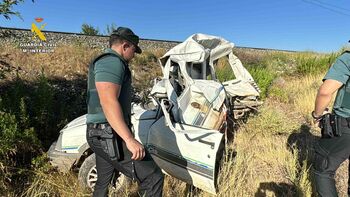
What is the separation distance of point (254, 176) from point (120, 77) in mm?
2754

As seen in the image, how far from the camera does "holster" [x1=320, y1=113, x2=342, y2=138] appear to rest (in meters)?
3.62

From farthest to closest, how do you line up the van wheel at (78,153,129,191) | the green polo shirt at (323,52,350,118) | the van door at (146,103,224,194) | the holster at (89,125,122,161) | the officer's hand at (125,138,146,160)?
1. the van wheel at (78,153,129,191)
2. the van door at (146,103,224,194)
3. the green polo shirt at (323,52,350,118)
4. the holster at (89,125,122,161)
5. the officer's hand at (125,138,146,160)

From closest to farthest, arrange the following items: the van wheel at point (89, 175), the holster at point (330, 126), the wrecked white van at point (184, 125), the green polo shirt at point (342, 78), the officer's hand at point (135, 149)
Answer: the officer's hand at point (135, 149)
the green polo shirt at point (342, 78)
the holster at point (330, 126)
the wrecked white van at point (184, 125)
the van wheel at point (89, 175)

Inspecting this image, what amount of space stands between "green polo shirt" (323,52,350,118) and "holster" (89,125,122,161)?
7.28ft

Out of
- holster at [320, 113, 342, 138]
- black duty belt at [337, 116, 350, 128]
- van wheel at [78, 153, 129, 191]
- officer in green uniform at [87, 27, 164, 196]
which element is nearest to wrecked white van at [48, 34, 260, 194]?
van wheel at [78, 153, 129, 191]

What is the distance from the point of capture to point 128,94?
3113mm

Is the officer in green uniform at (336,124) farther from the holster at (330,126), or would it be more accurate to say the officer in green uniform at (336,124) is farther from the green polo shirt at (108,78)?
the green polo shirt at (108,78)

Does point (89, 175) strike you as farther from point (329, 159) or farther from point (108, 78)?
point (329, 159)

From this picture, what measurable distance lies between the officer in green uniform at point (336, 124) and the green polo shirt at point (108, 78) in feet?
6.57

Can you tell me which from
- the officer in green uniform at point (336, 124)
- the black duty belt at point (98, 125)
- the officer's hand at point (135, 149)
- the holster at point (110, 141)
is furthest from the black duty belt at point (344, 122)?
the black duty belt at point (98, 125)

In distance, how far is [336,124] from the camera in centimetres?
362

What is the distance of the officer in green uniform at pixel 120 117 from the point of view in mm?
2819

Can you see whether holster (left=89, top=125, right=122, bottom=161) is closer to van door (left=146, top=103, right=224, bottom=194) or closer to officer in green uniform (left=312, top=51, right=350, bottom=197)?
van door (left=146, top=103, right=224, bottom=194)

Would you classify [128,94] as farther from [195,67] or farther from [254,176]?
[195,67]
